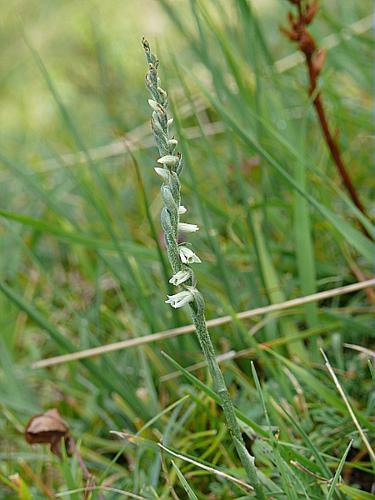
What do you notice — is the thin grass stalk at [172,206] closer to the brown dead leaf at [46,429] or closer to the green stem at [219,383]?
the green stem at [219,383]

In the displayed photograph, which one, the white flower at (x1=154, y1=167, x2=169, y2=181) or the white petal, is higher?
the white flower at (x1=154, y1=167, x2=169, y2=181)

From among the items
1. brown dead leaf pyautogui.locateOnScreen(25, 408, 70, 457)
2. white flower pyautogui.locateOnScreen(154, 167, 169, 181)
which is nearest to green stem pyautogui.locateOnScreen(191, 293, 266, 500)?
white flower pyautogui.locateOnScreen(154, 167, 169, 181)

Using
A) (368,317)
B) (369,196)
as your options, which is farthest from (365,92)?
(368,317)

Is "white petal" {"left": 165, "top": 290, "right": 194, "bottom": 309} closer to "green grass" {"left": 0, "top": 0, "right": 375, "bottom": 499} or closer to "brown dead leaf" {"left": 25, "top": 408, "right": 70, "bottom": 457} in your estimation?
"green grass" {"left": 0, "top": 0, "right": 375, "bottom": 499}

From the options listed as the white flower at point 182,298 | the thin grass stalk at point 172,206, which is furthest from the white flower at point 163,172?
the white flower at point 182,298

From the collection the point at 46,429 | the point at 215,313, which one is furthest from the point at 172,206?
the point at 215,313

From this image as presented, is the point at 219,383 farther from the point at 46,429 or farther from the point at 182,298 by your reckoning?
the point at 46,429
